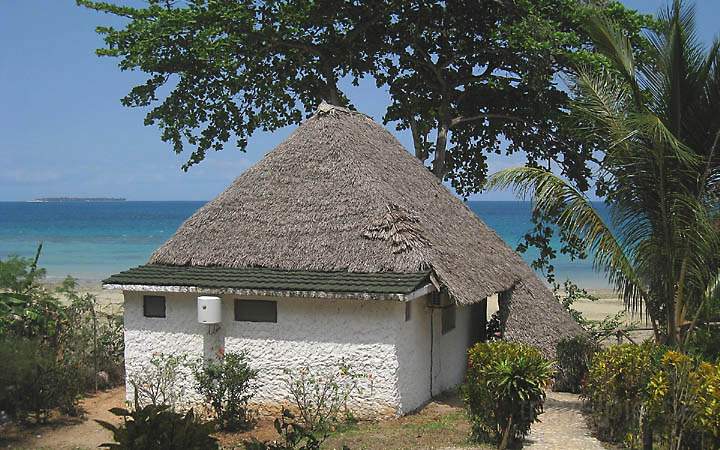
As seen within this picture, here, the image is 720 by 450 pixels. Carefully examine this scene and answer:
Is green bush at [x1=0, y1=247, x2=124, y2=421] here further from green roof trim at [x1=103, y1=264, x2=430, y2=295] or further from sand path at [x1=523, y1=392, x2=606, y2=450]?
sand path at [x1=523, y1=392, x2=606, y2=450]

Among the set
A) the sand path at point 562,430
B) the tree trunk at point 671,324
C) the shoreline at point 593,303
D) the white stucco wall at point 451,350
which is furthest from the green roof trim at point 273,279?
the shoreline at point 593,303

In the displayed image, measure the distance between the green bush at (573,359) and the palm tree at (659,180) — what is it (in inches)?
90.3

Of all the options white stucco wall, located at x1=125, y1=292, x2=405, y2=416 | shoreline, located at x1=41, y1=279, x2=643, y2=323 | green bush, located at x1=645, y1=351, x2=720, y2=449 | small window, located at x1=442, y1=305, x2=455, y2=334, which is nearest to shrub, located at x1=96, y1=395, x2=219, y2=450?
green bush, located at x1=645, y1=351, x2=720, y2=449

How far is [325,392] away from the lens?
1170cm

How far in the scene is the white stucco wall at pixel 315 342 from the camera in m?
11.5

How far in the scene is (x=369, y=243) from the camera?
12438 mm

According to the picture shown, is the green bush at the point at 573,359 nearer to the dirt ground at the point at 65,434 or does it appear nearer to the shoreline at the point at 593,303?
the dirt ground at the point at 65,434

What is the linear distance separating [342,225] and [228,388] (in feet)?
10.4

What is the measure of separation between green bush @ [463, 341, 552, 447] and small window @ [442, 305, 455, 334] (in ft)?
12.8

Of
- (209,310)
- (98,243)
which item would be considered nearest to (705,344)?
(209,310)

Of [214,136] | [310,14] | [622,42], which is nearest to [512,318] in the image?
[622,42]

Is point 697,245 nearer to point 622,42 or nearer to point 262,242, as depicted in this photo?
point 622,42

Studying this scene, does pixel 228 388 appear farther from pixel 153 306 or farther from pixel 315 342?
pixel 153 306

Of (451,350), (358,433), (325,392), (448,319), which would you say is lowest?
(358,433)
